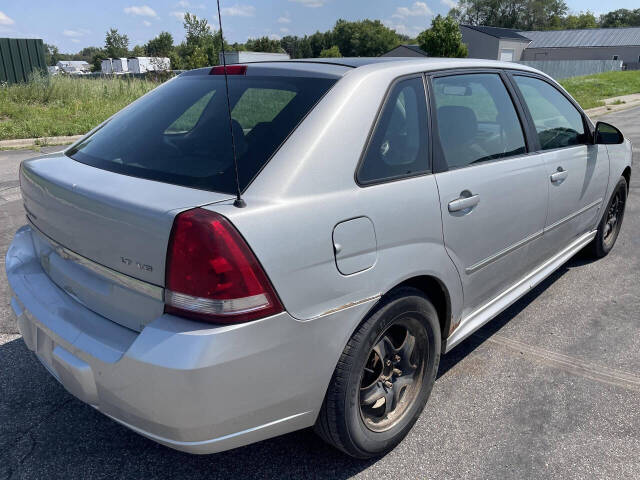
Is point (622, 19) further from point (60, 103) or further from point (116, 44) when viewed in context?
point (60, 103)

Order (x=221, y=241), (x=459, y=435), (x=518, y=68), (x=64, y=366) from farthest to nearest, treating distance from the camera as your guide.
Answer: (x=518, y=68)
(x=459, y=435)
(x=64, y=366)
(x=221, y=241)

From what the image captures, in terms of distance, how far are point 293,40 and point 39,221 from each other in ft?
370

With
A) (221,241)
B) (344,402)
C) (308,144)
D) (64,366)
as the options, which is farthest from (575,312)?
(64,366)

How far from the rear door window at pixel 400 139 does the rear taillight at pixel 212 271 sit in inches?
25.0

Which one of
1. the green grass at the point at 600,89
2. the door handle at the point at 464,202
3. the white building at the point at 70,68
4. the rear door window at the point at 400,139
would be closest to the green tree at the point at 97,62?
the white building at the point at 70,68

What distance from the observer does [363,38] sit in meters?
112

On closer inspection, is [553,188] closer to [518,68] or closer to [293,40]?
[518,68]

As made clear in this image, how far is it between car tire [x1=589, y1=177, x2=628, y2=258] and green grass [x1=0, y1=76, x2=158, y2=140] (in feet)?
33.1

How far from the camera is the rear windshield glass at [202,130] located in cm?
202

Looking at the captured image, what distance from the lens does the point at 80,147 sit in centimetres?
266

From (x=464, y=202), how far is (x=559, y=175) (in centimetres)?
125

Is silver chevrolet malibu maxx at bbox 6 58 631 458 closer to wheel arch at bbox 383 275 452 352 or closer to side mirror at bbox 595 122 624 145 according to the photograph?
wheel arch at bbox 383 275 452 352

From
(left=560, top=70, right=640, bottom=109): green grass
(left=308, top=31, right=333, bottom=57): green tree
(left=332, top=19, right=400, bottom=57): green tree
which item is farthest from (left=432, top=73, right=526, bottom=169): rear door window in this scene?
(left=308, top=31, right=333, bottom=57): green tree

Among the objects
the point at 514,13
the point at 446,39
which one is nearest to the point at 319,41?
the point at 514,13
